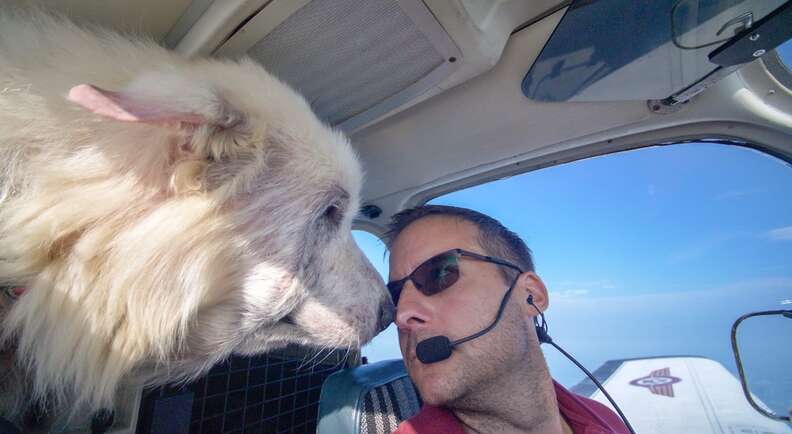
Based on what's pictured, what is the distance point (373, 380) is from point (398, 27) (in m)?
1.60

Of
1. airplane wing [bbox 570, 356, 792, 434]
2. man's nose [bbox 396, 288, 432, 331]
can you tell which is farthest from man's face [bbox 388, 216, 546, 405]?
airplane wing [bbox 570, 356, 792, 434]

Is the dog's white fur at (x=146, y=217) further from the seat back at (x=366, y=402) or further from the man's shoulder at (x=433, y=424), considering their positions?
the seat back at (x=366, y=402)

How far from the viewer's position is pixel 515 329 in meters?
1.38

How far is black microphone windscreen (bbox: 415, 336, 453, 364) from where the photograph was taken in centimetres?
127

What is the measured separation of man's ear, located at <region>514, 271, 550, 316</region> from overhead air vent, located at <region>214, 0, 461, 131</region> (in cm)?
98

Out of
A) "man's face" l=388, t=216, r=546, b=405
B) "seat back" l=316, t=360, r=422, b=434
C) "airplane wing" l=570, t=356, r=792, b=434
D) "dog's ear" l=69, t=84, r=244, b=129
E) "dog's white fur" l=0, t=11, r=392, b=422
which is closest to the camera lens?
"dog's ear" l=69, t=84, r=244, b=129

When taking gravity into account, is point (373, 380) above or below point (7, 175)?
below

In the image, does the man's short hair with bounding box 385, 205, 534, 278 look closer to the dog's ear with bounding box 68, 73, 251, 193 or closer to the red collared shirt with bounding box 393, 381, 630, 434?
the red collared shirt with bounding box 393, 381, 630, 434

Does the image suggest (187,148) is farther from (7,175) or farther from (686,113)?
(686,113)

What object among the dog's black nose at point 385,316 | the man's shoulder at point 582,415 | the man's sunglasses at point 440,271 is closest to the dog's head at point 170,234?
the dog's black nose at point 385,316

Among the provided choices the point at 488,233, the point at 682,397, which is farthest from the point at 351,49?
the point at 682,397

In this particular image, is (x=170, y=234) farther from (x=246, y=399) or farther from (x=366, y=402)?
(x=246, y=399)

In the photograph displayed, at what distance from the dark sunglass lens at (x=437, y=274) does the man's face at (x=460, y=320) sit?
0.08 feet

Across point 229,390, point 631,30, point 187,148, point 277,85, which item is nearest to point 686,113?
point 631,30
